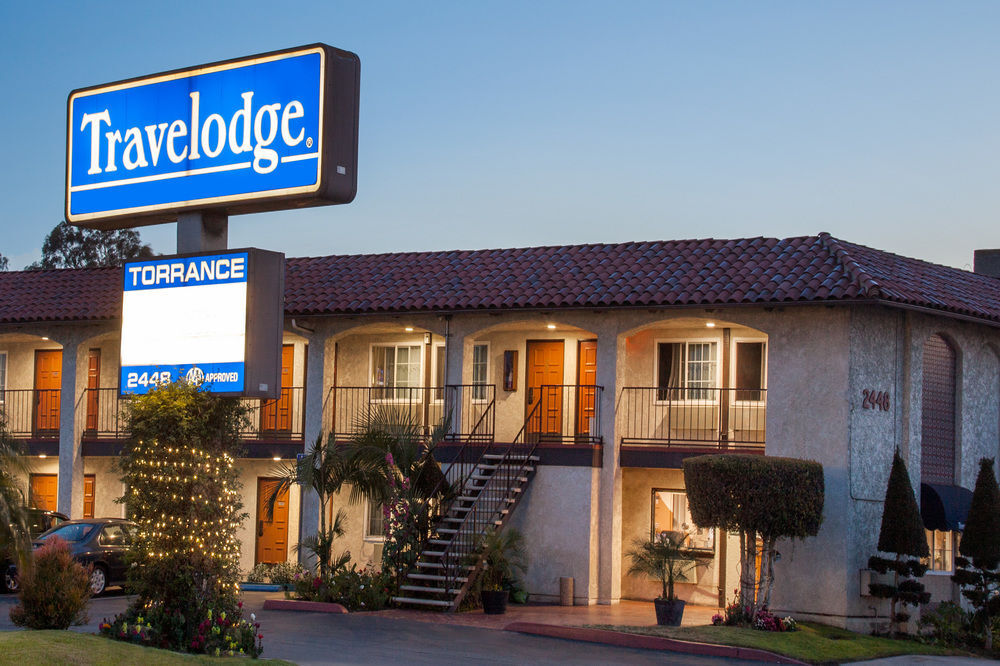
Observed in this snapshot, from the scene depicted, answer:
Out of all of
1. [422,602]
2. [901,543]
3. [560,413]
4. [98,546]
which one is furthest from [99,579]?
[901,543]

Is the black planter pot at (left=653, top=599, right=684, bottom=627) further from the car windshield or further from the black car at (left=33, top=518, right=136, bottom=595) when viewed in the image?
the car windshield

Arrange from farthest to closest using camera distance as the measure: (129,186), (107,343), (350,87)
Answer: (107,343)
(129,186)
(350,87)

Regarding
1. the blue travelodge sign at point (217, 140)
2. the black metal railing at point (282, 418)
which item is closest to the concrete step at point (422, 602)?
the black metal railing at point (282, 418)

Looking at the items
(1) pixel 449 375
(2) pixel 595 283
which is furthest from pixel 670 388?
(1) pixel 449 375

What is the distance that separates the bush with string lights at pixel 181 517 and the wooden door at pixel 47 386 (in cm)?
1850

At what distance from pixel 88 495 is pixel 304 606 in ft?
36.2

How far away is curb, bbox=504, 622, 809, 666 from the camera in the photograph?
742 inches

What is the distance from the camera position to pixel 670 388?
25.9 m

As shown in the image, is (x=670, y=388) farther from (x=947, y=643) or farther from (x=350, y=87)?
(x=350, y=87)

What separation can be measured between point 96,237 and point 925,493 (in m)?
40.9

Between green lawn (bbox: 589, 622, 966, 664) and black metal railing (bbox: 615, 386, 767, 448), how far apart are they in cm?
464

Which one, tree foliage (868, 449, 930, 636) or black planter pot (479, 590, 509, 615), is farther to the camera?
black planter pot (479, 590, 509, 615)

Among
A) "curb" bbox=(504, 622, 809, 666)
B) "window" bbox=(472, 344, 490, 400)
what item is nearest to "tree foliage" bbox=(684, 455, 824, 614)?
"curb" bbox=(504, 622, 809, 666)

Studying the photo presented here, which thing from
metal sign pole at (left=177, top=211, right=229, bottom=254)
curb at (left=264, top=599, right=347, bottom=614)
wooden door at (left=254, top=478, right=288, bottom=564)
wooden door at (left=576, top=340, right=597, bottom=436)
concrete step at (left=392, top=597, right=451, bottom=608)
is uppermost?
metal sign pole at (left=177, top=211, right=229, bottom=254)
